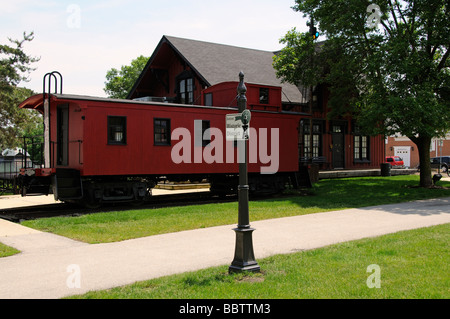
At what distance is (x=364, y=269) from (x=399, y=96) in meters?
13.7

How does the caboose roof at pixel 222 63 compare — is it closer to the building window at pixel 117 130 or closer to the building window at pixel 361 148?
the building window at pixel 361 148

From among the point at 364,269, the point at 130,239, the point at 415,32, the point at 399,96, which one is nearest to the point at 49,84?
the point at 130,239

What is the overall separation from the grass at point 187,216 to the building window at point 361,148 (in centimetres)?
1207

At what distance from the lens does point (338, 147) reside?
3014cm

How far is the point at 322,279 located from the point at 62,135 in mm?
12151

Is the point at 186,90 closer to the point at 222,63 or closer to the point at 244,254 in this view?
the point at 222,63

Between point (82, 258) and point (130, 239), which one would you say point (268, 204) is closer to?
point (130, 239)

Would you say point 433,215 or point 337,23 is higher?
point 337,23

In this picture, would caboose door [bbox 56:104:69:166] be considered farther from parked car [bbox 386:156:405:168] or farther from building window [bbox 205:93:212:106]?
parked car [bbox 386:156:405:168]

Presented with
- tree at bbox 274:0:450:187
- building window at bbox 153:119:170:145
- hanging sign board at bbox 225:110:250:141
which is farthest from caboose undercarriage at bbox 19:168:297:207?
hanging sign board at bbox 225:110:250:141

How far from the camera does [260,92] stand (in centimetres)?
1927

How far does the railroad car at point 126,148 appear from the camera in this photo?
575 inches

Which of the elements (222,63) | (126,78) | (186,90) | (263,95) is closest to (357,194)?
(263,95)

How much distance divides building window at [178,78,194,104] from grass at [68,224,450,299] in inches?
823
